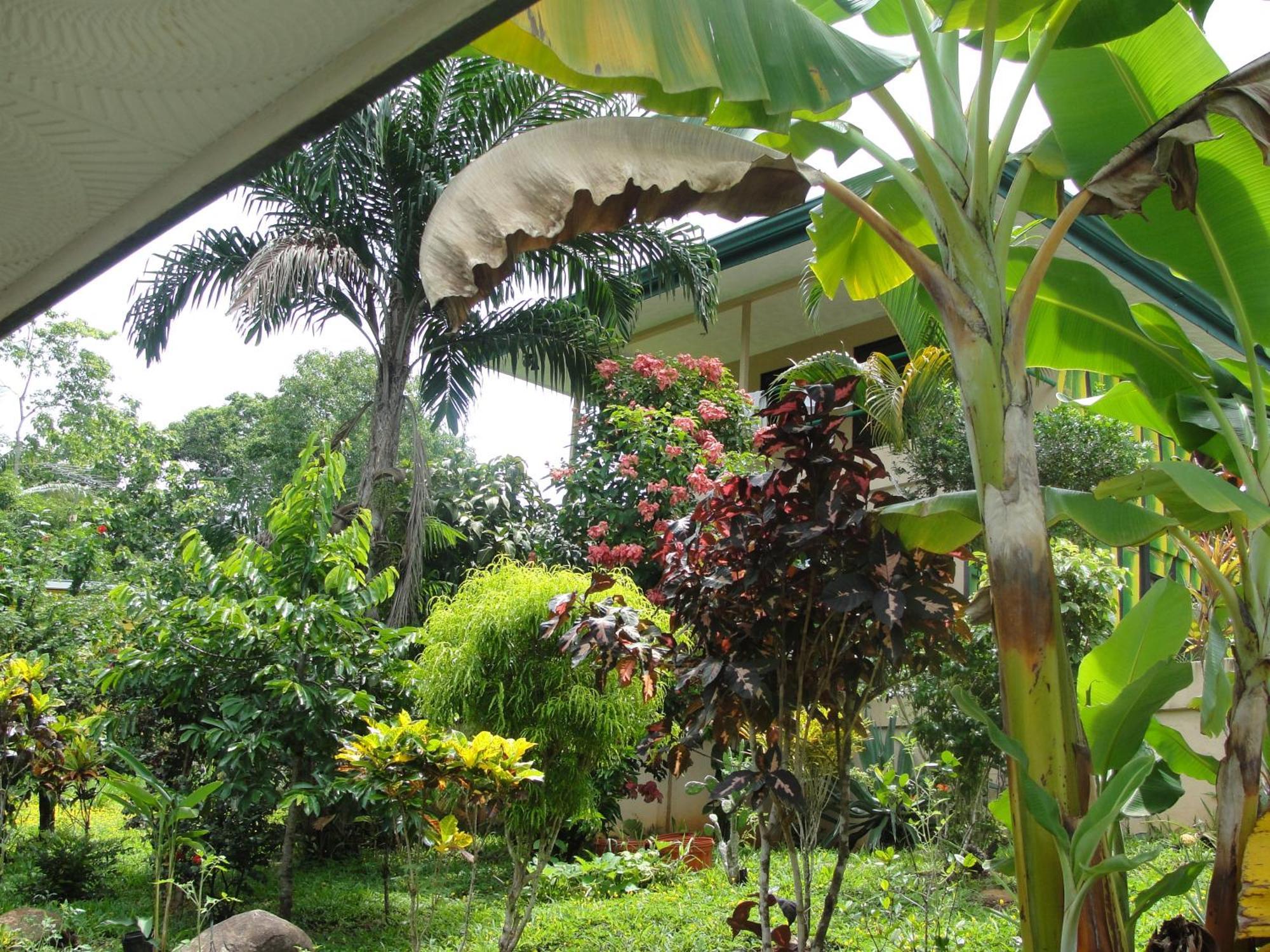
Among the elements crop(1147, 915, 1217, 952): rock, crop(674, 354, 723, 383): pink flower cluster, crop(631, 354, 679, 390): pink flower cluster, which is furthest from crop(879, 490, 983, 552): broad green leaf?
crop(674, 354, 723, 383): pink flower cluster

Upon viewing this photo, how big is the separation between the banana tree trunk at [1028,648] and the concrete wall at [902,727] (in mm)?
4286

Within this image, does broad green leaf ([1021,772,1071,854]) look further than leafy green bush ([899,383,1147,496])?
No

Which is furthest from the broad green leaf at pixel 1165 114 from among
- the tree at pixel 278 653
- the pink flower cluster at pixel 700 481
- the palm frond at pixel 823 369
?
the pink flower cluster at pixel 700 481

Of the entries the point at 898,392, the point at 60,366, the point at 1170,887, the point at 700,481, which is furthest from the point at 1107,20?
the point at 60,366

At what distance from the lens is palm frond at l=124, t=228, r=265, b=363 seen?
961 centimetres

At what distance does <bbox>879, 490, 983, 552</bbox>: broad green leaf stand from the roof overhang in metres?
3.02

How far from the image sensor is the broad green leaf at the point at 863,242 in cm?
468

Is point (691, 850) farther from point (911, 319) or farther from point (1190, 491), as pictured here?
Answer: point (1190, 491)

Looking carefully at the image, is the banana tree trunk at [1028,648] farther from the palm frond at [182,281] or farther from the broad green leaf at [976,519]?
the palm frond at [182,281]

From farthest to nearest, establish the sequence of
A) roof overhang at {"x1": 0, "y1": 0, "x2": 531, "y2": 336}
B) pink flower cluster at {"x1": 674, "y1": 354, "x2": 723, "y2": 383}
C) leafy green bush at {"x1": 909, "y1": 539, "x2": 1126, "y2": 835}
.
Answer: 1. pink flower cluster at {"x1": 674, "y1": 354, "x2": 723, "y2": 383}
2. leafy green bush at {"x1": 909, "y1": 539, "x2": 1126, "y2": 835}
3. roof overhang at {"x1": 0, "y1": 0, "x2": 531, "y2": 336}

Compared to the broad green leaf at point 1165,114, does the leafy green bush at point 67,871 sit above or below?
below

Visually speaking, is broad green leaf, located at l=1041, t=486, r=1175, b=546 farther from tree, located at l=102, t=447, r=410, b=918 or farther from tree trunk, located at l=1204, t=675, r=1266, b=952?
tree, located at l=102, t=447, r=410, b=918

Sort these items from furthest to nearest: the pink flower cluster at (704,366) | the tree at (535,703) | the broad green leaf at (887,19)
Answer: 1. the pink flower cluster at (704,366)
2. the tree at (535,703)
3. the broad green leaf at (887,19)

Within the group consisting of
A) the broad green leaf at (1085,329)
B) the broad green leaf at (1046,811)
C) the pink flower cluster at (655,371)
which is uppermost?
the pink flower cluster at (655,371)
